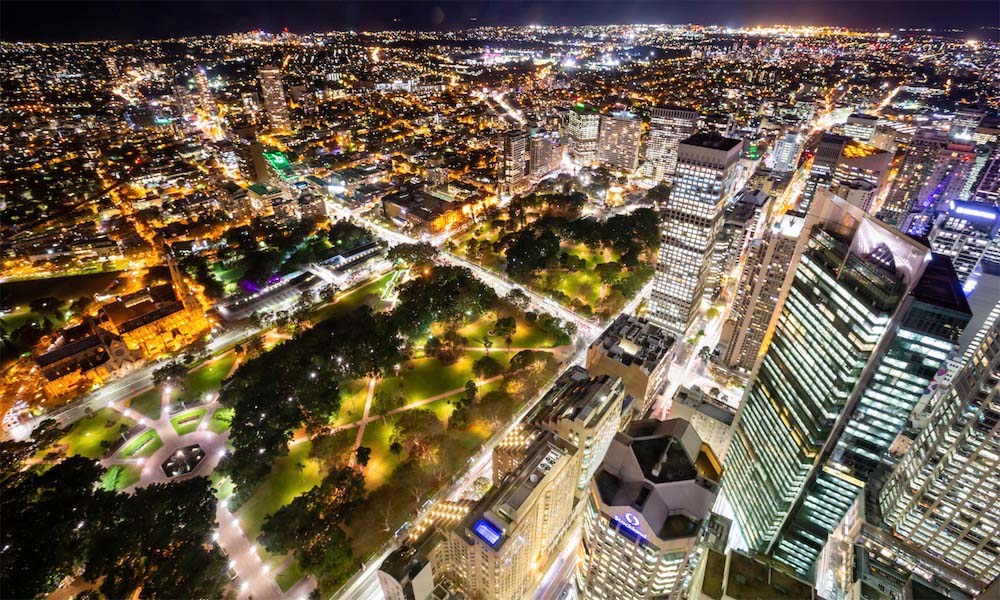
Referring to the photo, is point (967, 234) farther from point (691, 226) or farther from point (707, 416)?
point (707, 416)

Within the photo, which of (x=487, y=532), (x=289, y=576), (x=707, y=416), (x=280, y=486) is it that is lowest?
(x=289, y=576)

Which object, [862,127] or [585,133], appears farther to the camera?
[585,133]

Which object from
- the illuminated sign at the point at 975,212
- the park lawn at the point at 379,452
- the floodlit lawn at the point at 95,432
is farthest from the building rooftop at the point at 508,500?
the illuminated sign at the point at 975,212

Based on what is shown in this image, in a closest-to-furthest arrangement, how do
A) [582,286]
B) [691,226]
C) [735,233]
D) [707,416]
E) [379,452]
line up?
[707,416] < [379,452] < [691,226] < [735,233] < [582,286]

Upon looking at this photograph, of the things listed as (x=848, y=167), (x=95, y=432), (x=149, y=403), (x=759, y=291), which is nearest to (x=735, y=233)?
(x=759, y=291)

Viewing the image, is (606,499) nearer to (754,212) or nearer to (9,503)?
(9,503)

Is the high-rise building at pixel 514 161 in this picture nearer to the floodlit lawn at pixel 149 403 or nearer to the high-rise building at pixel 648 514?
the floodlit lawn at pixel 149 403

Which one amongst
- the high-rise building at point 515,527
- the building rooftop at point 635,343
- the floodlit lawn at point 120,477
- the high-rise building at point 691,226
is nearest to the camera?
the high-rise building at point 515,527
